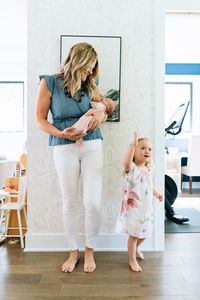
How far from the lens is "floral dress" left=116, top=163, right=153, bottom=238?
5.41ft

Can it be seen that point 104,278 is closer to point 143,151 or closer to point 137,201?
point 137,201

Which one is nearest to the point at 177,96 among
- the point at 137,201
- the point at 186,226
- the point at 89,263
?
the point at 186,226

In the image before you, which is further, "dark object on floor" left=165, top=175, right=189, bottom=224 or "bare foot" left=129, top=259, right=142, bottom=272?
"dark object on floor" left=165, top=175, right=189, bottom=224

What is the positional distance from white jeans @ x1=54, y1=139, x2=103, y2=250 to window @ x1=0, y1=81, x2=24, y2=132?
485 centimetres

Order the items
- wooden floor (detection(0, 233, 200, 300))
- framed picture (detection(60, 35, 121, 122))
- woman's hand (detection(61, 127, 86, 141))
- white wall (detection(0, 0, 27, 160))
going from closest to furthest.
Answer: wooden floor (detection(0, 233, 200, 300)) → woman's hand (detection(61, 127, 86, 141)) → framed picture (detection(60, 35, 121, 122)) → white wall (detection(0, 0, 27, 160))

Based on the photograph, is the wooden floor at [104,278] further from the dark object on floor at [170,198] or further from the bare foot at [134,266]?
the dark object on floor at [170,198]

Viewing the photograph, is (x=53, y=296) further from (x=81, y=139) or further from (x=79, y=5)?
(x=79, y=5)

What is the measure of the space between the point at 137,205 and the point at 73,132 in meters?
0.63

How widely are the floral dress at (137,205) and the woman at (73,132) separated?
0.19m

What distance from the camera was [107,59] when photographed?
1.94 metres

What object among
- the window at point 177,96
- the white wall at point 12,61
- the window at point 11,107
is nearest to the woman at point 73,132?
the white wall at point 12,61

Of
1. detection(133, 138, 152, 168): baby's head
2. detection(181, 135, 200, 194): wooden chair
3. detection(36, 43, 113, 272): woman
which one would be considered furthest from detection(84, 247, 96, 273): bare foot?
detection(181, 135, 200, 194): wooden chair

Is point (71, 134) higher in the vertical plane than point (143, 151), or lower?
higher

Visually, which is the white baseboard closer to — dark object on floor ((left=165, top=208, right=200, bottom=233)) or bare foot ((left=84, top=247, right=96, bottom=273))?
bare foot ((left=84, top=247, right=96, bottom=273))
